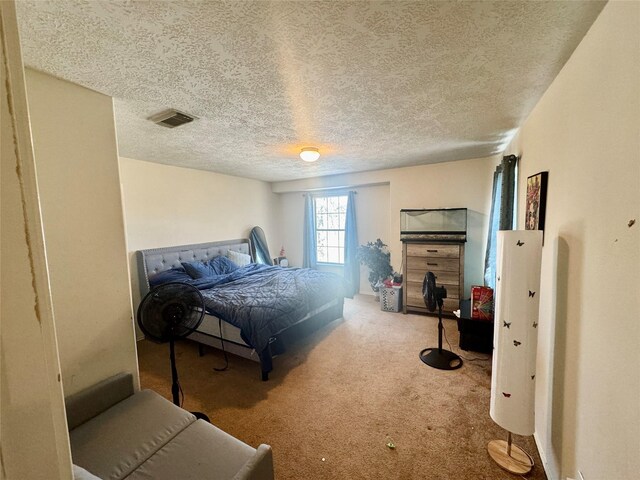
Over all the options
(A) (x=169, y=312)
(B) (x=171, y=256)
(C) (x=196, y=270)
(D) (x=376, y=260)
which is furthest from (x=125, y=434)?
(D) (x=376, y=260)

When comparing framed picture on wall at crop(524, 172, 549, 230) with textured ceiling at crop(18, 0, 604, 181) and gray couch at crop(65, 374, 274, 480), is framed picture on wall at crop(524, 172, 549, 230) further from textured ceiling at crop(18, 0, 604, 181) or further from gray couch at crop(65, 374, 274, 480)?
gray couch at crop(65, 374, 274, 480)

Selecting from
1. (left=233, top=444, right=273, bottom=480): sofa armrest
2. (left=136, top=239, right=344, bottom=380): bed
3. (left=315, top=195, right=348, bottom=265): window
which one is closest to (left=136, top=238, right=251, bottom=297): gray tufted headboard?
(left=136, top=239, right=344, bottom=380): bed

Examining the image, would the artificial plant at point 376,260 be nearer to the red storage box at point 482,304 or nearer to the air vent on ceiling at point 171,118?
the red storage box at point 482,304

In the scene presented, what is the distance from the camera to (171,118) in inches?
83.2

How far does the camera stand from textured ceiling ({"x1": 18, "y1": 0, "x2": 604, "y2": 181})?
109 centimetres

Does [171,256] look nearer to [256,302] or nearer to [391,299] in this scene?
[256,302]

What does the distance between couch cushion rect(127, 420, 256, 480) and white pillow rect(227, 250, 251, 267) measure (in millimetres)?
3304

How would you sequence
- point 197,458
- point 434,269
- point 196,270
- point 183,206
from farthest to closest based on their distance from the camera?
point 183,206 → point 434,269 → point 196,270 → point 197,458

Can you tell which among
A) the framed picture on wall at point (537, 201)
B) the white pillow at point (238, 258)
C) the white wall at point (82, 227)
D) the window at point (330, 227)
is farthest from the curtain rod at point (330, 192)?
the white wall at point (82, 227)

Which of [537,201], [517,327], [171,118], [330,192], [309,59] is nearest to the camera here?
[309,59]

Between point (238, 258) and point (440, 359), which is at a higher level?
point (238, 258)

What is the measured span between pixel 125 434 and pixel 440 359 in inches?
105

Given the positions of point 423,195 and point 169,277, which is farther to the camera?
point 423,195

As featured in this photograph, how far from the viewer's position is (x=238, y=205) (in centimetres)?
507
